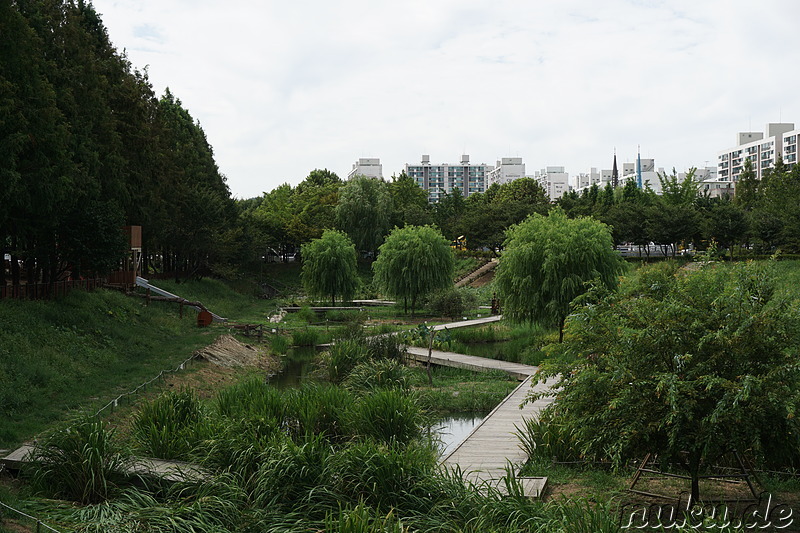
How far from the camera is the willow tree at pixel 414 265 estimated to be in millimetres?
42719

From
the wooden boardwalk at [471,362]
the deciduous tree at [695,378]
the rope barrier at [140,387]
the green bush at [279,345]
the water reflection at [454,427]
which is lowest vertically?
the water reflection at [454,427]

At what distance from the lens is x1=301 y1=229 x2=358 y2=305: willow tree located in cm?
4791

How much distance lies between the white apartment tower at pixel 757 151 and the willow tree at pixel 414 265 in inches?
3233

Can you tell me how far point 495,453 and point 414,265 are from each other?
97.7 feet

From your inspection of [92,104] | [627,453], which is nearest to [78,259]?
[92,104]

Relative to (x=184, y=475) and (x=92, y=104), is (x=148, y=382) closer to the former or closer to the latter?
(x=184, y=475)

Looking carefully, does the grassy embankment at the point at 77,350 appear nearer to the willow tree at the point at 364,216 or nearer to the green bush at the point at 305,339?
the green bush at the point at 305,339

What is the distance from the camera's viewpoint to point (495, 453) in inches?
512

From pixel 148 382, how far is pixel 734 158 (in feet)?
480

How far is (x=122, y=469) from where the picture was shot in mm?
10156

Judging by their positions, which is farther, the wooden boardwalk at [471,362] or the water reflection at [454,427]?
the wooden boardwalk at [471,362]

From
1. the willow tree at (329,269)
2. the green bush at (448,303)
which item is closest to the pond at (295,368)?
the green bush at (448,303)

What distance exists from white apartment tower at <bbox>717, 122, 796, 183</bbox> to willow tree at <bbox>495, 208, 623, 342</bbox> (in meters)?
94.6

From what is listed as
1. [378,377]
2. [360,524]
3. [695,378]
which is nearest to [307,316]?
[378,377]
